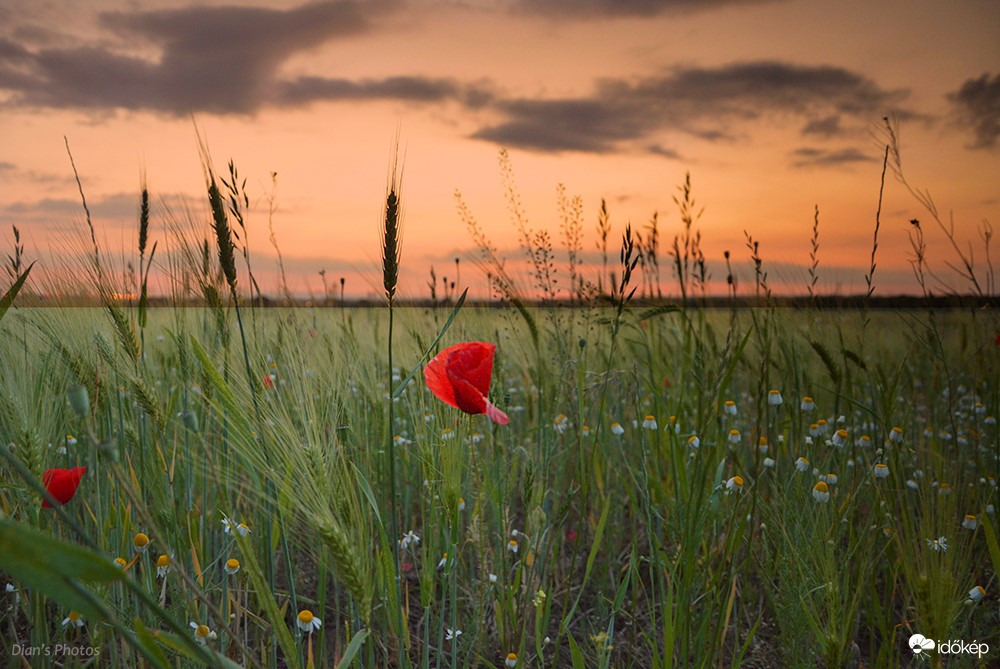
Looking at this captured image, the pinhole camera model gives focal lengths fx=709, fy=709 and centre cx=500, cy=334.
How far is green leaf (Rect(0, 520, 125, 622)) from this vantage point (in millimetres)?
646

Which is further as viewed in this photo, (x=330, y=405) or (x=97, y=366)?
(x=97, y=366)

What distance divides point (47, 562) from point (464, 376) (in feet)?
3.56

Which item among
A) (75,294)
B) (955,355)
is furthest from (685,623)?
(955,355)

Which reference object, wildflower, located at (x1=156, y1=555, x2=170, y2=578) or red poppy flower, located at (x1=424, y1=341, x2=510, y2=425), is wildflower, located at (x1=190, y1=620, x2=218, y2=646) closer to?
wildflower, located at (x1=156, y1=555, x2=170, y2=578)

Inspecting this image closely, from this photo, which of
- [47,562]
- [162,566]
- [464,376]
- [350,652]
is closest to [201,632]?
[162,566]

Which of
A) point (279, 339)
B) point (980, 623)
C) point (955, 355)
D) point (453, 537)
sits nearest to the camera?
point (453, 537)

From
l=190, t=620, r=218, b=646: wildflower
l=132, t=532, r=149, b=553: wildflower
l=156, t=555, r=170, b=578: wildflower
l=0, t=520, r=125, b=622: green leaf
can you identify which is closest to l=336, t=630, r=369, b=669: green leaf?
l=190, t=620, r=218, b=646: wildflower

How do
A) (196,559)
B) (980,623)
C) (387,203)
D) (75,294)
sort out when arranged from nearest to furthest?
(387,203)
(196,559)
(75,294)
(980,623)

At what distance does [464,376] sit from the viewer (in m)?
1.68

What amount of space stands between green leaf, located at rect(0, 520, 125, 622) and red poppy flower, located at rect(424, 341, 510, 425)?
3.42 feet

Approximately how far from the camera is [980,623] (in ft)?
8.64

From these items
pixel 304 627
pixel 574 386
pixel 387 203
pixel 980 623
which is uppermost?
pixel 387 203

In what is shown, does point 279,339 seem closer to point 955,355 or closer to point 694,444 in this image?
point 694,444

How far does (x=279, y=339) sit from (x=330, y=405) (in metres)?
0.66
